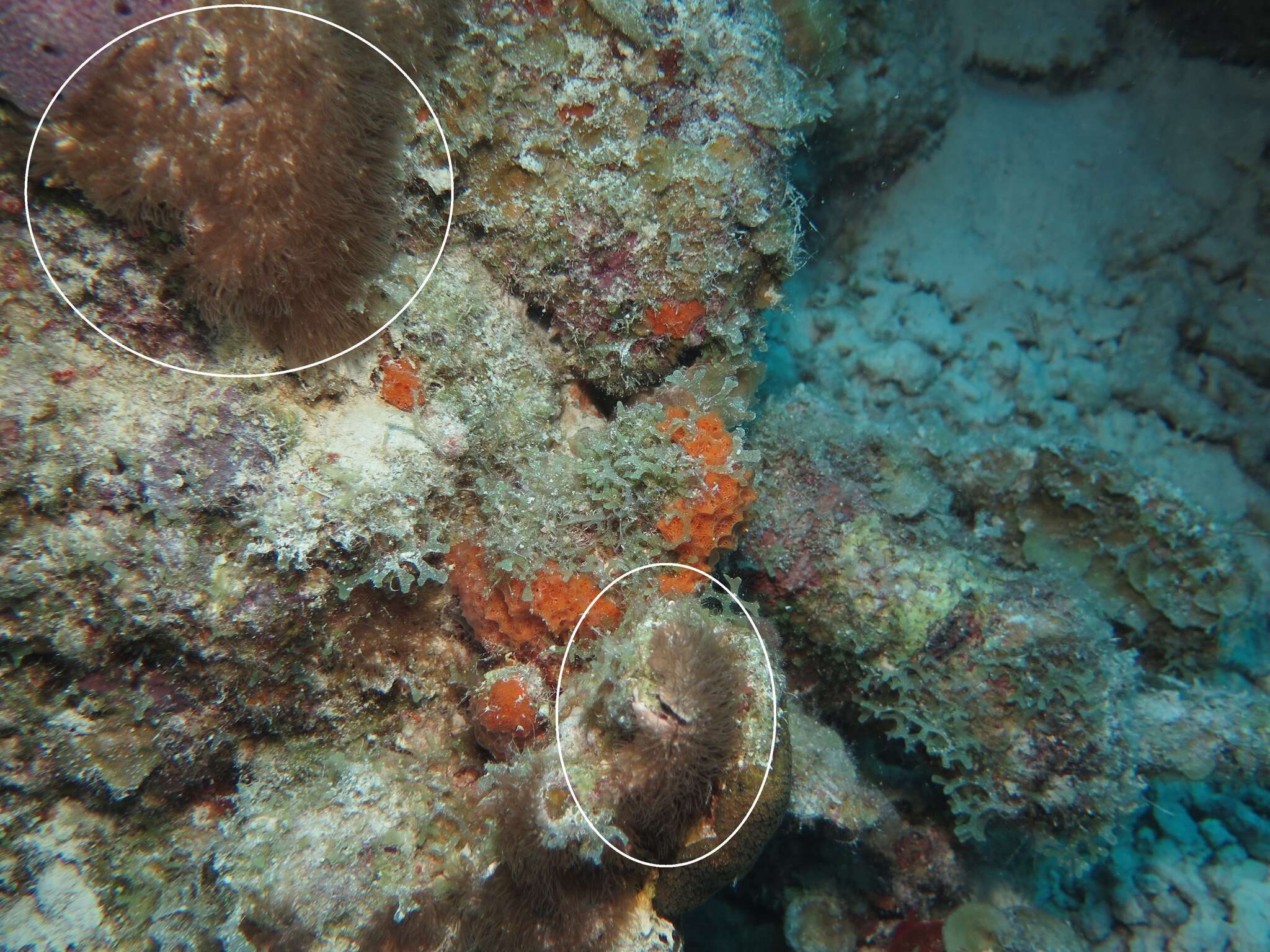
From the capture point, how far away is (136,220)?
83.0 inches

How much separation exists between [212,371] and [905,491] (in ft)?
11.4

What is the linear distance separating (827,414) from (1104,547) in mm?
2163

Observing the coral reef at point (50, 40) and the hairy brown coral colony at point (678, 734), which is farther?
the hairy brown coral colony at point (678, 734)

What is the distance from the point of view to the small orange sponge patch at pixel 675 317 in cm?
289

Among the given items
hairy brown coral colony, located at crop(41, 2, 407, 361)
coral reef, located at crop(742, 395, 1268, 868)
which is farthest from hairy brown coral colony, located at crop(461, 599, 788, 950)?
hairy brown coral colony, located at crop(41, 2, 407, 361)

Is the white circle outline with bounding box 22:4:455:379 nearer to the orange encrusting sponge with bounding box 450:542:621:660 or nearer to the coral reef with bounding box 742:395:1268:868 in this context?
the orange encrusting sponge with bounding box 450:542:621:660

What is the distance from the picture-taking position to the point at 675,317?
2898 mm

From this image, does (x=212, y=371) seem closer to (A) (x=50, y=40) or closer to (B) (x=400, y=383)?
(B) (x=400, y=383)

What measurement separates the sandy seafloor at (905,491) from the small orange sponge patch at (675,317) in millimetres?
222

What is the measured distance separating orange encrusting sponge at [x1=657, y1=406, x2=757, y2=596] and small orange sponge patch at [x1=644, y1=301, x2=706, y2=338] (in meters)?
0.48

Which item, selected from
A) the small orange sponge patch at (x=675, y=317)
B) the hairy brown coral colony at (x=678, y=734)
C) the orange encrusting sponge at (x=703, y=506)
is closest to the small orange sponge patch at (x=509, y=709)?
the hairy brown coral colony at (x=678, y=734)

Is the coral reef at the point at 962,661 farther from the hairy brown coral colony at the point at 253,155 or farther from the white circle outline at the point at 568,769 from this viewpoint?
the hairy brown coral colony at the point at 253,155

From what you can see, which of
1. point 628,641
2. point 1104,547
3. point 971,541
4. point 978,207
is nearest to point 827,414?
point 971,541

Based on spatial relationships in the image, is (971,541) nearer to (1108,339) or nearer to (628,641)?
(628,641)
